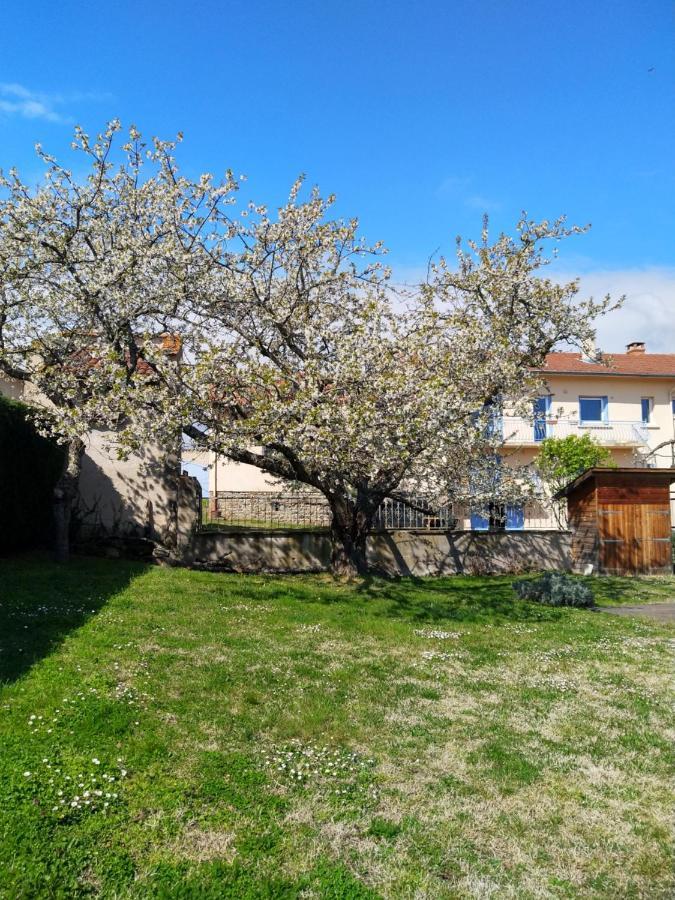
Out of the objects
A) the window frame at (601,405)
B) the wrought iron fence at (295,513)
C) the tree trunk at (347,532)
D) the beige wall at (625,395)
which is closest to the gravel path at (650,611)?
the wrought iron fence at (295,513)

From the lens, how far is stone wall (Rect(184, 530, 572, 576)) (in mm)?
15781

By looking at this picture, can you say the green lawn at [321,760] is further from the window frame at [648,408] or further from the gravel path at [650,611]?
the window frame at [648,408]

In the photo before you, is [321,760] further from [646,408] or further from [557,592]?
[646,408]

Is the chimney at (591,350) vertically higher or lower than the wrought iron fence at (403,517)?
higher

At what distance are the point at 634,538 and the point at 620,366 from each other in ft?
56.7

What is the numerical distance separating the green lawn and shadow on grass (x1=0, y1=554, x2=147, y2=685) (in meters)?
0.06

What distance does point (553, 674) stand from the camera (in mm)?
7801

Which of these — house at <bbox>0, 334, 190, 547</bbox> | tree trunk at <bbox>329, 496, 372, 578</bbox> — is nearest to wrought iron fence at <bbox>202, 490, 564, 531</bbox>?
house at <bbox>0, 334, 190, 547</bbox>

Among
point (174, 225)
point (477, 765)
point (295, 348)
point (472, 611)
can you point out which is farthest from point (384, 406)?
point (477, 765)

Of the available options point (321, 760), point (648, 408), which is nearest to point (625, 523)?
point (321, 760)

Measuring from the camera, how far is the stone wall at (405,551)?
1578 centimetres

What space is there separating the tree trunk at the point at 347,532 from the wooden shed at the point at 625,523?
7408mm

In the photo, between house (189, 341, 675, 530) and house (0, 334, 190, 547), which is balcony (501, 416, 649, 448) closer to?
house (189, 341, 675, 530)

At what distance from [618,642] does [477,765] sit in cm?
531
